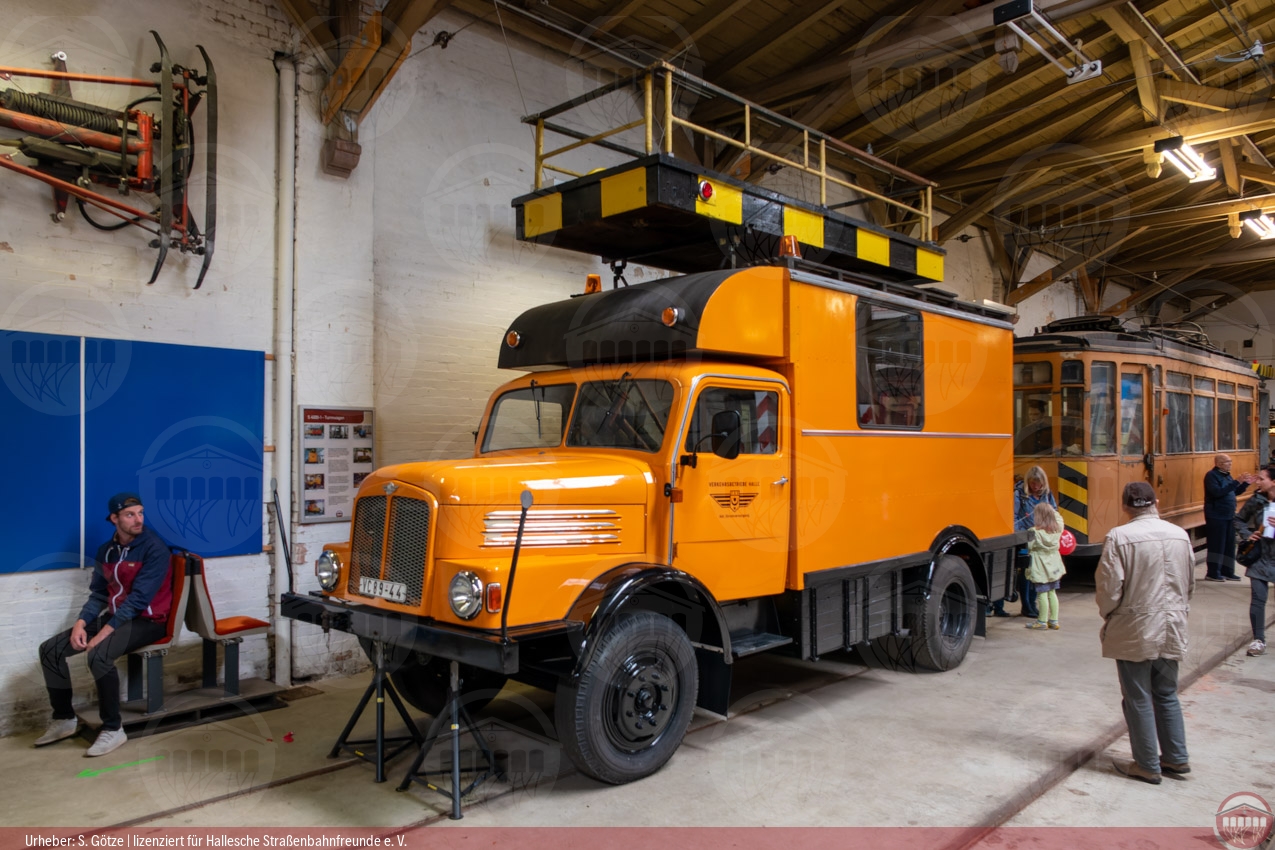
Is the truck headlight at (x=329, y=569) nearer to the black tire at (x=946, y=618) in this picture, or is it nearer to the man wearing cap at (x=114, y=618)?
the man wearing cap at (x=114, y=618)

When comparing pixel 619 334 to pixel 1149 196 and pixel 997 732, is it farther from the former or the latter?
pixel 1149 196

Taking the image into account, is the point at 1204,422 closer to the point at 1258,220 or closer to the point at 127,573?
the point at 1258,220

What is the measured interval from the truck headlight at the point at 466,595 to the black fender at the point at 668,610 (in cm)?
50

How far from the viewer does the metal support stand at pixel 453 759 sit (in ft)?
13.1

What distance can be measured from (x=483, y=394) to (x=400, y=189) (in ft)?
6.25

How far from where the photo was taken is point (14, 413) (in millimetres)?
5246

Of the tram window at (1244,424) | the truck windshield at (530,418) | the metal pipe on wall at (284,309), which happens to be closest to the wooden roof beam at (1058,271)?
the tram window at (1244,424)

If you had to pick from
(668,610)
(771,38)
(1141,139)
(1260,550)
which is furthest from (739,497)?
(1141,139)

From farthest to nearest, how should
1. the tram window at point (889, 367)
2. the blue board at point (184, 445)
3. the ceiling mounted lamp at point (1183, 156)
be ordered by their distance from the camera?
the ceiling mounted lamp at point (1183, 156), the tram window at point (889, 367), the blue board at point (184, 445)

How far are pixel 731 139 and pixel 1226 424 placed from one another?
11.5 metres

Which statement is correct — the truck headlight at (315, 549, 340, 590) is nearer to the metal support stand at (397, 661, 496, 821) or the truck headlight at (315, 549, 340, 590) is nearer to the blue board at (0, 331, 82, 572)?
the metal support stand at (397, 661, 496, 821)

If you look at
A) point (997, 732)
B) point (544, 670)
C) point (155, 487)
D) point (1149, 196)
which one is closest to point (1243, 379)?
point (1149, 196)

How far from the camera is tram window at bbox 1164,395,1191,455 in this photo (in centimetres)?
1099

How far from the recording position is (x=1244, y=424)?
46.6 feet
